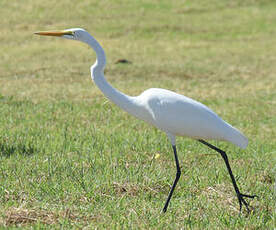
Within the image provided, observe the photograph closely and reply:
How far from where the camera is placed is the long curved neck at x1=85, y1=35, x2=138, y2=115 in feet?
14.8

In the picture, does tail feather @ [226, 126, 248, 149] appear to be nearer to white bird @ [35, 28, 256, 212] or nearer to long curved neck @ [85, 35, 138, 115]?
white bird @ [35, 28, 256, 212]

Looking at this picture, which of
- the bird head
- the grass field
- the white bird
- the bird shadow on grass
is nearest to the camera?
the grass field

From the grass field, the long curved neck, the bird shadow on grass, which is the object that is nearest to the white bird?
the long curved neck

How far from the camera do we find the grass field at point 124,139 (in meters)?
4.24

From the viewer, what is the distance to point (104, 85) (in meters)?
4.53

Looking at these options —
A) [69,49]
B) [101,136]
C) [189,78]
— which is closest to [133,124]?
[101,136]

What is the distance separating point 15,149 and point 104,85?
77.4 inches

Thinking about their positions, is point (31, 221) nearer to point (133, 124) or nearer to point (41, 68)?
point (133, 124)

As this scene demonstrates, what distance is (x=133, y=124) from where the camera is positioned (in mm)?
8086

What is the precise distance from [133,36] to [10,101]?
481 inches

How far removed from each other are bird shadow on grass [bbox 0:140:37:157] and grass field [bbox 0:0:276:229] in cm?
1

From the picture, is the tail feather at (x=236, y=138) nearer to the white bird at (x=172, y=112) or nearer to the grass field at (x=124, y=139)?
the white bird at (x=172, y=112)

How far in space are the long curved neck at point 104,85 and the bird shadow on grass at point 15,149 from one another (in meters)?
1.73

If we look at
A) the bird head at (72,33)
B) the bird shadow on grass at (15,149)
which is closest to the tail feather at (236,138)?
the bird head at (72,33)
